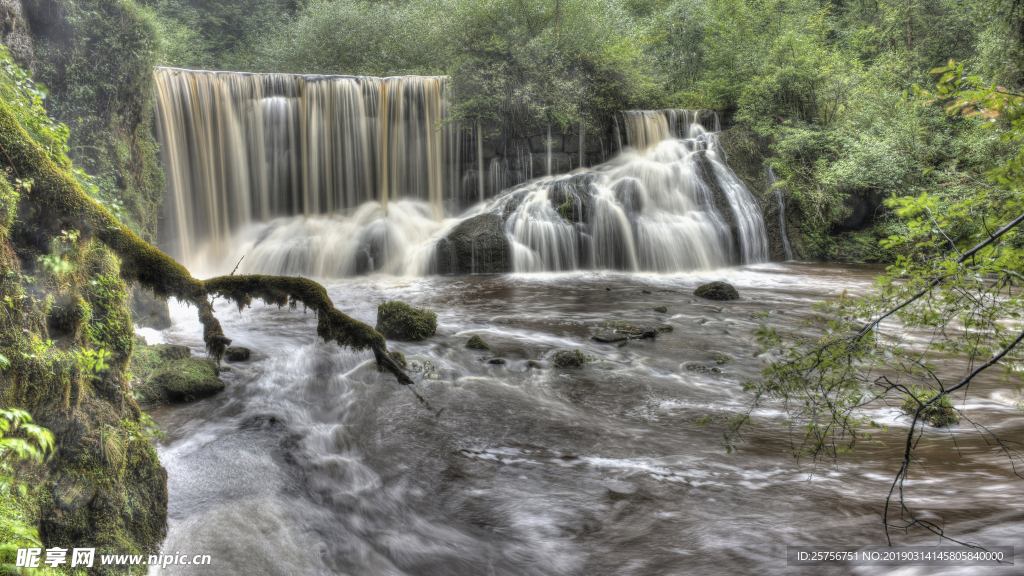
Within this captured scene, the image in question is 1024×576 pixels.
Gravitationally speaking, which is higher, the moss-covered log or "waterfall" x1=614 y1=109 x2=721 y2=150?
"waterfall" x1=614 y1=109 x2=721 y2=150

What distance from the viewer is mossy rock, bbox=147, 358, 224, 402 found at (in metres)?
5.58

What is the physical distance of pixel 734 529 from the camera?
3.57 meters

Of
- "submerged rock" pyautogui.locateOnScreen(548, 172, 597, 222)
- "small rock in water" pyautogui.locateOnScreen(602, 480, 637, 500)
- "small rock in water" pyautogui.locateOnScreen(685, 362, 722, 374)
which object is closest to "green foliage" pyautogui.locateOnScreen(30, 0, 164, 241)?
"small rock in water" pyautogui.locateOnScreen(602, 480, 637, 500)

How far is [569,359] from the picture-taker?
23.0 ft

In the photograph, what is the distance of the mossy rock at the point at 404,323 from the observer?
8156mm

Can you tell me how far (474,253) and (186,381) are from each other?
9582 millimetres

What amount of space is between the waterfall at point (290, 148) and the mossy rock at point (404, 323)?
385 inches

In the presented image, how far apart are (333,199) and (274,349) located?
1106cm

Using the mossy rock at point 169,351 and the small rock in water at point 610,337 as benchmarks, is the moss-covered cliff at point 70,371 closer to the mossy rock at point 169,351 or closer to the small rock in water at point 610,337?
the mossy rock at point 169,351

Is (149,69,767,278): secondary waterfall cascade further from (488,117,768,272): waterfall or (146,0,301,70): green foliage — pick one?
(146,0,301,70): green foliage

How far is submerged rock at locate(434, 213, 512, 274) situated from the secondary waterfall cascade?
22 centimetres

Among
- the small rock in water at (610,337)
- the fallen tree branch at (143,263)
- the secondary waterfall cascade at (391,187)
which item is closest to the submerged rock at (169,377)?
the fallen tree branch at (143,263)

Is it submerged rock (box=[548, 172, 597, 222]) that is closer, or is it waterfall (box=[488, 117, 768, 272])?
waterfall (box=[488, 117, 768, 272])

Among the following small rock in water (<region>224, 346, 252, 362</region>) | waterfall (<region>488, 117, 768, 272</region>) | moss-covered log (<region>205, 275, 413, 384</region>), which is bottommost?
small rock in water (<region>224, 346, 252, 362</region>)
